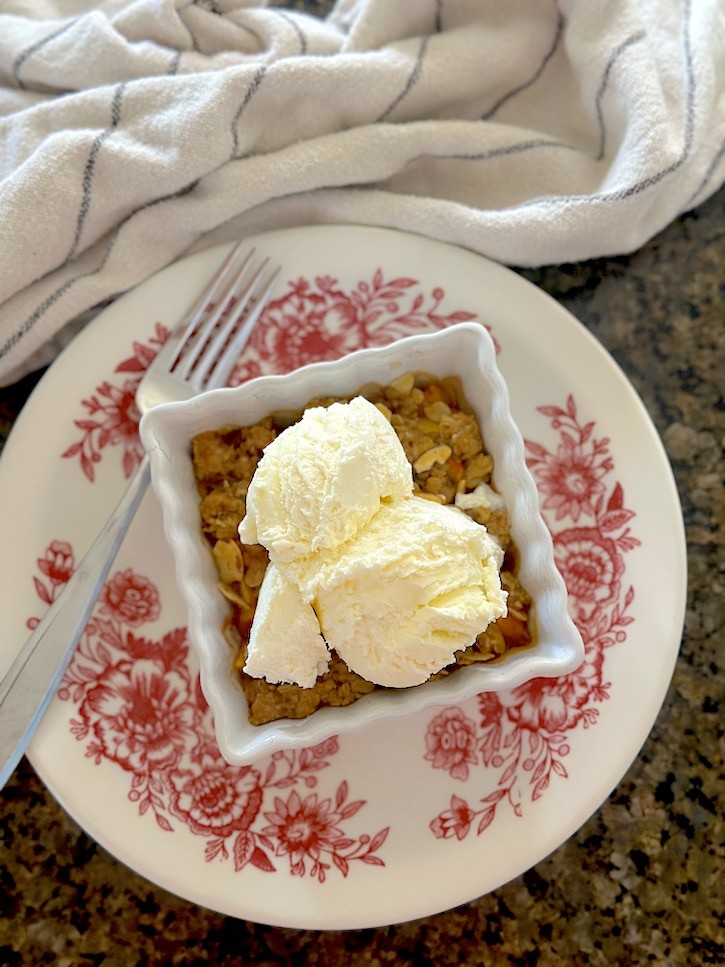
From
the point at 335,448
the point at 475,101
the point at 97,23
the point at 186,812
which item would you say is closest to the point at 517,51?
the point at 475,101

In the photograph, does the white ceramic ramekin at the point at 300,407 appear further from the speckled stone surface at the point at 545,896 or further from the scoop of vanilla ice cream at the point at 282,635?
the speckled stone surface at the point at 545,896

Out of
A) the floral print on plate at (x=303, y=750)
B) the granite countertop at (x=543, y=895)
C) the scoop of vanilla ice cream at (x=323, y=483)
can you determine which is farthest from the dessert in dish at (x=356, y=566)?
the granite countertop at (x=543, y=895)

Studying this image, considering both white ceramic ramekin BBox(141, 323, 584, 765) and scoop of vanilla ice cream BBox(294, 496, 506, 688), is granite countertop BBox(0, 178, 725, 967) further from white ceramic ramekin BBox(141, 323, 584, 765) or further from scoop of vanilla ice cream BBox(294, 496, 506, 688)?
scoop of vanilla ice cream BBox(294, 496, 506, 688)

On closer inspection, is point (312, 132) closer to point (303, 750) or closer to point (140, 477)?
point (140, 477)

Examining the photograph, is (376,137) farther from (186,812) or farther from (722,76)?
(186,812)

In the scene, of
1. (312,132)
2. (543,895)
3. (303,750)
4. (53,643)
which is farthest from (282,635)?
(312,132)

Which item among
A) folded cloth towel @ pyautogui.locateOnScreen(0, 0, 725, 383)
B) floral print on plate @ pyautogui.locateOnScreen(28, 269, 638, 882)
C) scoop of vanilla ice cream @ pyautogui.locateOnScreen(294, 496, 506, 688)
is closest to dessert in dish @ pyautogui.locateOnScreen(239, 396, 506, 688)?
scoop of vanilla ice cream @ pyautogui.locateOnScreen(294, 496, 506, 688)
